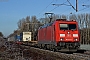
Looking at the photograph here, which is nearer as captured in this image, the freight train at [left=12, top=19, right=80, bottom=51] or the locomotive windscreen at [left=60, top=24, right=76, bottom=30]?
the freight train at [left=12, top=19, right=80, bottom=51]

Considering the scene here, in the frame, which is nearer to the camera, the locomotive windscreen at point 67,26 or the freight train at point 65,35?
the freight train at point 65,35

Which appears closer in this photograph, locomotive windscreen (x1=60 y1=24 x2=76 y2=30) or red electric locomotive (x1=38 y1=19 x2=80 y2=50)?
red electric locomotive (x1=38 y1=19 x2=80 y2=50)

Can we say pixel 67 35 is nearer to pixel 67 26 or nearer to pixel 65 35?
pixel 65 35

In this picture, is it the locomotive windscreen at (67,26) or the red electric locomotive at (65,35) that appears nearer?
the red electric locomotive at (65,35)

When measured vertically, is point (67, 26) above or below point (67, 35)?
above

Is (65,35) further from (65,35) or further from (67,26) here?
(67,26)

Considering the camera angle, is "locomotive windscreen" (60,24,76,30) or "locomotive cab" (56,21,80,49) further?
"locomotive windscreen" (60,24,76,30)

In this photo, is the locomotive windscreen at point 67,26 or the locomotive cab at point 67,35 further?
the locomotive windscreen at point 67,26

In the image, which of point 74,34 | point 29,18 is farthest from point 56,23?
point 29,18

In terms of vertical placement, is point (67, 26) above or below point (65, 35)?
above

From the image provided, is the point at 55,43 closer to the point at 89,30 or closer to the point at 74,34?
the point at 74,34

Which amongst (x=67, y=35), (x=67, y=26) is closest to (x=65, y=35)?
(x=67, y=35)

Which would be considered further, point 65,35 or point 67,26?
point 67,26

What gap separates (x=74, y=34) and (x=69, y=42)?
1.12 meters
